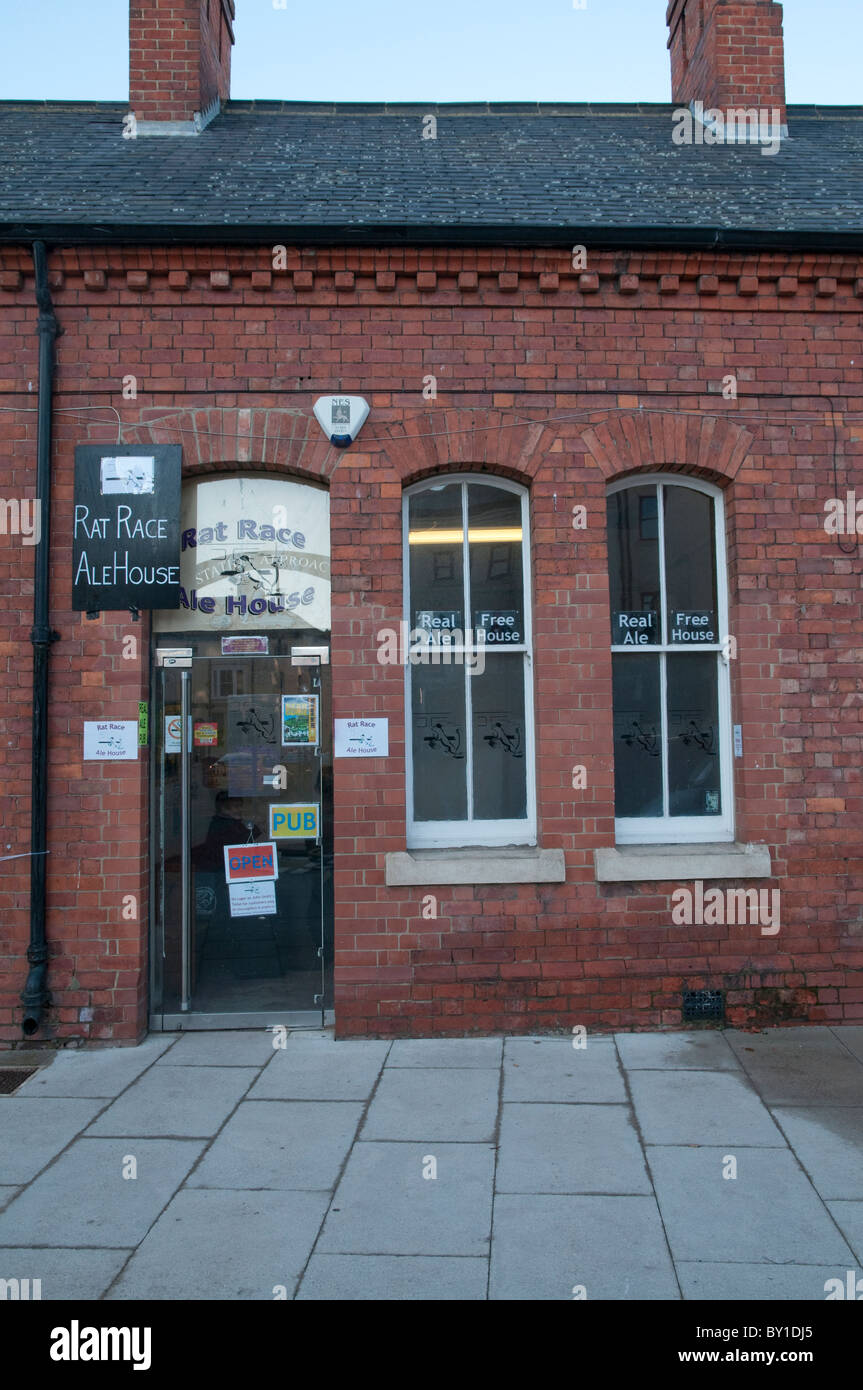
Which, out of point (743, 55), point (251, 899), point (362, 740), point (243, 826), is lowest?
point (251, 899)

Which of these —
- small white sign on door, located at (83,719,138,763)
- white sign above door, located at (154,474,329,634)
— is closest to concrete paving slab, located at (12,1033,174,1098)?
small white sign on door, located at (83,719,138,763)

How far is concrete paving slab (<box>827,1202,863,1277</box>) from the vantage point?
12.5 feet

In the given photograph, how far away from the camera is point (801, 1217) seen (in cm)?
403

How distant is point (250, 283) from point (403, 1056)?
17.1ft

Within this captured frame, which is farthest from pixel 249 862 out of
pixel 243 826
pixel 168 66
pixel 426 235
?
pixel 168 66

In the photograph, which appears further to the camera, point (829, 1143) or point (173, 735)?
point (173, 735)

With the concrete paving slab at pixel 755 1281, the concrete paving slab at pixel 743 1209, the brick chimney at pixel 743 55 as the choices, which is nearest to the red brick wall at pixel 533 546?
the concrete paving slab at pixel 743 1209

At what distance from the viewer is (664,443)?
21.6 feet

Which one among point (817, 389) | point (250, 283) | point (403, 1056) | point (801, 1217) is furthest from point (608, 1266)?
point (250, 283)

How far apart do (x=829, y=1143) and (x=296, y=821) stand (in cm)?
369

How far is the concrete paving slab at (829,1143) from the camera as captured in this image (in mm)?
4320

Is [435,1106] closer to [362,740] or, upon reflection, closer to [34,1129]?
[34,1129]

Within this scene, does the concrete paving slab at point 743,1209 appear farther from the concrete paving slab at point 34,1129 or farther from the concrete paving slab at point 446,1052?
the concrete paving slab at point 34,1129

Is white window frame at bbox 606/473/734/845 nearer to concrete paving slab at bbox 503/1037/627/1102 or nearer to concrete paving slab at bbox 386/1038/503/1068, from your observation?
concrete paving slab at bbox 503/1037/627/1102
